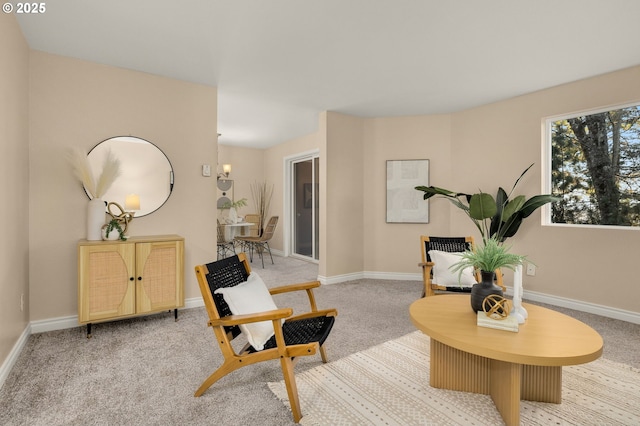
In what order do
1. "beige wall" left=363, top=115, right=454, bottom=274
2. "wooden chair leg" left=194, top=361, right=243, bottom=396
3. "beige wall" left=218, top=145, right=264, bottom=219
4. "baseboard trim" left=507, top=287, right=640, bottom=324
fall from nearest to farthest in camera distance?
"wooden chair leg" left=194, top=361, right=243, bottom=396
"baseboard trim" left=507, top=287, right=640, bottom=324
"beige wall" left=363, top=115, right=454, bottom=274
"beige wall" left=218, top=145, right=264, bottom=219

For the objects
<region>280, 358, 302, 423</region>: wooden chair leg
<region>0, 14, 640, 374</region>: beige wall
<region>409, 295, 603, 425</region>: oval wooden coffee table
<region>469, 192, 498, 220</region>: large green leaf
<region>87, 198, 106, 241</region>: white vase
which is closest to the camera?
<region>409, 295, 603, 425</region>: oval wooden coffee table

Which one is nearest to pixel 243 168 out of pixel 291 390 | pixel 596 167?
pixel 596 167

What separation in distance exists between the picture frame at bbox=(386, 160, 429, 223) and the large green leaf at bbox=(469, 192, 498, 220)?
1.17m

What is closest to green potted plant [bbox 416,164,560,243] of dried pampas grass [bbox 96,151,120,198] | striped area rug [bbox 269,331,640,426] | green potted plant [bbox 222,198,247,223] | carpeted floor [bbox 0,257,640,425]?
carpeted floor [bbox 0,257,640,425]

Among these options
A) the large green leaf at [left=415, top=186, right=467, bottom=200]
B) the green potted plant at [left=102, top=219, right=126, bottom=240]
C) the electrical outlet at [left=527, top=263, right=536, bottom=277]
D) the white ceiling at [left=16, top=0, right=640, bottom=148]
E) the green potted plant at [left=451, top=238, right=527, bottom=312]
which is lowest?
the electrical outlet at [left=527, top=263, right=536, bottom=277]

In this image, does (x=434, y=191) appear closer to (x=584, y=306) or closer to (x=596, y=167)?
(x=596, y=167)

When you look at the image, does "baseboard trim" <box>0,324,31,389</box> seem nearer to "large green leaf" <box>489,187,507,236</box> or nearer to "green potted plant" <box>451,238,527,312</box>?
"green potted plant" <box>451,238,527,312</box>

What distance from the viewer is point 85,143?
314 cm

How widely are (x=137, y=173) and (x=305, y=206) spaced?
394 cm

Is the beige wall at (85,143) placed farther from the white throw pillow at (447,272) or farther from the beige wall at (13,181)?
the white throw pillow at (447,272)

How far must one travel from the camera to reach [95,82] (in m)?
3.18

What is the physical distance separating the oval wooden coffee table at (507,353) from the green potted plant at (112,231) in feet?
8.76

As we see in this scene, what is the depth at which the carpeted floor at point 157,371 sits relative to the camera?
1.79 m

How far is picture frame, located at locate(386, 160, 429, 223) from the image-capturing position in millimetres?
4996
